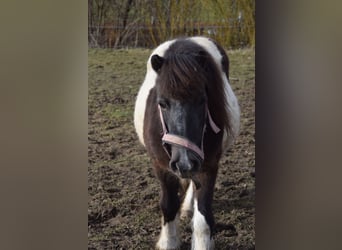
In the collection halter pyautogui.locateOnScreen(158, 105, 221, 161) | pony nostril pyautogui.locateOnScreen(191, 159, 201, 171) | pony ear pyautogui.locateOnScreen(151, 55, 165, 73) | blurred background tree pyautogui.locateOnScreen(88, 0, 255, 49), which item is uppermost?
blurred background tree pyautogui.locateOnScreen(88, 0, 255, 49)

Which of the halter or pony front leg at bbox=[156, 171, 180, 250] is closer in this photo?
the halter

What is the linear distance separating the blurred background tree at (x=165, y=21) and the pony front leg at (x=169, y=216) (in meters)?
0.71

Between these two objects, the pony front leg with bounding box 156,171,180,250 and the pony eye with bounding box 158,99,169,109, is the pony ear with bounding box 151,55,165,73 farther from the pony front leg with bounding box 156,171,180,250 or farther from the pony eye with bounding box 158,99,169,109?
the pony front leg with bounding box 156,171,180,250

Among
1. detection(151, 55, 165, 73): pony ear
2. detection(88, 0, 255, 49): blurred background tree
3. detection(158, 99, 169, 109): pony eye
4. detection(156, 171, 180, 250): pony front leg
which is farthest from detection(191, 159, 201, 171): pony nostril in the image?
detection(88, 0, 255, 49): blurred background tree

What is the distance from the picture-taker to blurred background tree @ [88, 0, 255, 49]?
197 cm

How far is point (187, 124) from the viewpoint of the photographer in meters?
1.83

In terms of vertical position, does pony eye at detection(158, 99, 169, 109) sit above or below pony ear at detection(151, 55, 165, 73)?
below

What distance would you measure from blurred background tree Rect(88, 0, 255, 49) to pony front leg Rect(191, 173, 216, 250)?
0.70 meters

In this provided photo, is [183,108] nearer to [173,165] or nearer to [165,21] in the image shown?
[173,165]

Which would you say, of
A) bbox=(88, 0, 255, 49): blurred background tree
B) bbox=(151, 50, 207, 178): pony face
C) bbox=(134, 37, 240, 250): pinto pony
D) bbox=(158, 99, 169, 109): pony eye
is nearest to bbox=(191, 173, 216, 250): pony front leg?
bbox=(134, 37, 240, 250): pinto pony

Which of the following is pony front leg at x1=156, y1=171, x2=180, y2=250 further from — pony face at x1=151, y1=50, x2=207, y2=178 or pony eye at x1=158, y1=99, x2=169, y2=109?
pony eye at x1=158, y1=99, x2=169, y2=109
